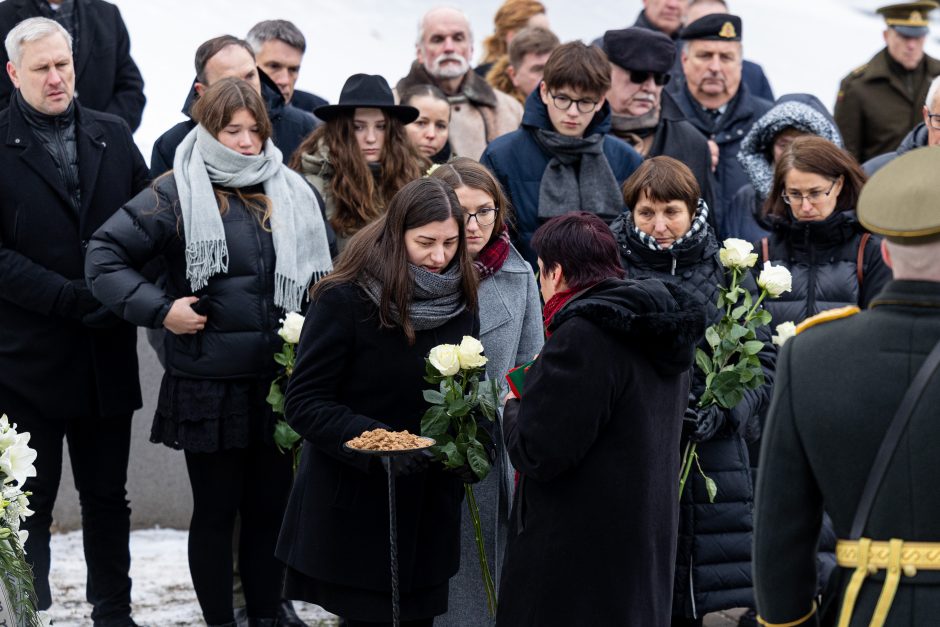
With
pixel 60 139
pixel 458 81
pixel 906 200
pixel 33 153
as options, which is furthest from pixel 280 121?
pixel 906 200

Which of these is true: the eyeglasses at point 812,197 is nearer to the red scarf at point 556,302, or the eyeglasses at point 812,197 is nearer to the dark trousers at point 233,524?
the red scarf at point 556,302

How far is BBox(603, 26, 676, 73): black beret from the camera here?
636 cm

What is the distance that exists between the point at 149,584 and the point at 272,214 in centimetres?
207

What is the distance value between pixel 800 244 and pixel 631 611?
2222 millimetres

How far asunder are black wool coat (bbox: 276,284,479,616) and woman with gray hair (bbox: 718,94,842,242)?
98.5 inches

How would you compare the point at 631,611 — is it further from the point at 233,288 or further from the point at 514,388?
the point at 233,288

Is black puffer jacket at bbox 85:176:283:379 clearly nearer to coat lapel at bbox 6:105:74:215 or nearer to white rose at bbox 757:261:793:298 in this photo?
coat lapel at bbox 6:105:74:215

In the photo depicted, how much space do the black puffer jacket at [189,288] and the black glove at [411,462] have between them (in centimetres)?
129

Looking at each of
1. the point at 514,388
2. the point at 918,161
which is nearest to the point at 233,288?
the point at 514,388

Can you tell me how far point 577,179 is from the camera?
5695 millimetres

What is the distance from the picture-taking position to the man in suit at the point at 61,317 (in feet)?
17.2

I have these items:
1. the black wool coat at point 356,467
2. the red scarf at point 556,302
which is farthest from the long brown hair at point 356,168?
the red scarf at point 556,302

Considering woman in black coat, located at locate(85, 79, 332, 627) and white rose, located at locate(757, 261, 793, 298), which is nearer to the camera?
white rose, located at locate(757, 261, 793, 298)

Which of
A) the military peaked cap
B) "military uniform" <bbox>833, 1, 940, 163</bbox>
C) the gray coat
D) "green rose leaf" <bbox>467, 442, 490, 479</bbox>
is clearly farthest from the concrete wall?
the military peaked cap
